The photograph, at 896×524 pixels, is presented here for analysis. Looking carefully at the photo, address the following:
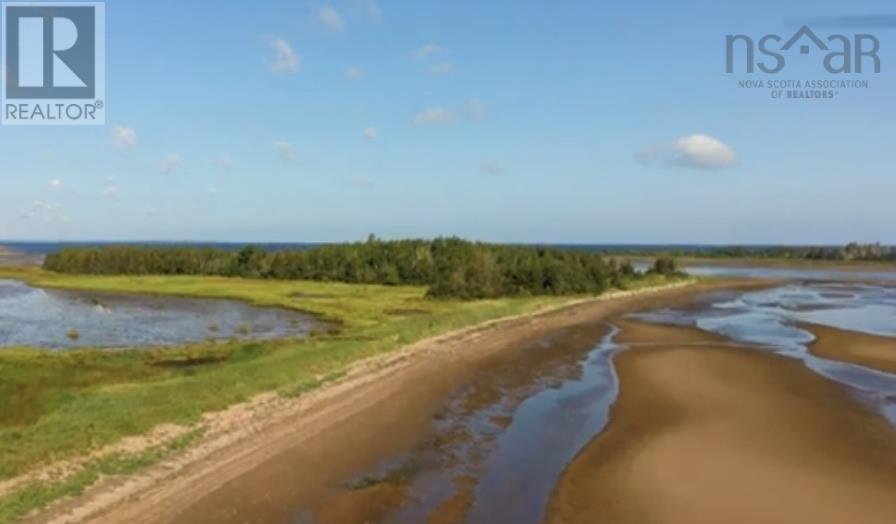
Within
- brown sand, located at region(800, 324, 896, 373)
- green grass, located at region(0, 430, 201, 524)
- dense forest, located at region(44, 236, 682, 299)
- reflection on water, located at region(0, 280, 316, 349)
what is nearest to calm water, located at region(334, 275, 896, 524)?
brown sand, located at region(800, 324, 896, 373)

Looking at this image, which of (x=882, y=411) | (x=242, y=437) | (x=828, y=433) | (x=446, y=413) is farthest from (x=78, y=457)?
(x=882, y=411)

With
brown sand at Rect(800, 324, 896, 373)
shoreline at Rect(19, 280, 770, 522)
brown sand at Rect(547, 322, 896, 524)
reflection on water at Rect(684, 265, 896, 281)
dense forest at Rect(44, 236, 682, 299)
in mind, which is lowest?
brown sand at Rect(547, 322, 896, 524)

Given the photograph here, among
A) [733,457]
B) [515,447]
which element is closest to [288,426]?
[515,447]

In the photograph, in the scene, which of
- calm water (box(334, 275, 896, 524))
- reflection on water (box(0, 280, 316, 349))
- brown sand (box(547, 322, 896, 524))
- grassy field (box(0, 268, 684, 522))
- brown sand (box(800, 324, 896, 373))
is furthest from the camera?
reflection on water (box(0, 280, 316, 349))

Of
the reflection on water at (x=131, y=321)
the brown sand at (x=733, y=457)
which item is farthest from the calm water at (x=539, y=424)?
the reflection on water at (x=131, y=321)

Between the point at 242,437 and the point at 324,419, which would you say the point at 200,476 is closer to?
the point at 242,437

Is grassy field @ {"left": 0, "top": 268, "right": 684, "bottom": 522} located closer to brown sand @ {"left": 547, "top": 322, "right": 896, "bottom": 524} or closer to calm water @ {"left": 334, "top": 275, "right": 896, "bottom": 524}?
calm water @ {"left": 334, "top": 275, "right": 896, "bottom": 524}
